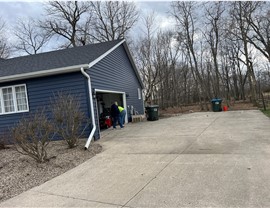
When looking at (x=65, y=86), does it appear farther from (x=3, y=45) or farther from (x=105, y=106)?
(x=3, y=45)

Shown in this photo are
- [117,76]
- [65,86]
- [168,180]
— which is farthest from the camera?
[117,76]

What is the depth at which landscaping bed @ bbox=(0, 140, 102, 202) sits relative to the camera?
13.7ft

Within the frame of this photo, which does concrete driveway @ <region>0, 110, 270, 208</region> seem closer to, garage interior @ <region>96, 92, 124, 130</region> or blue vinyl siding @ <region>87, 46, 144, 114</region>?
blue vinyl siding @ <region>87, 46, 144, 114</region>

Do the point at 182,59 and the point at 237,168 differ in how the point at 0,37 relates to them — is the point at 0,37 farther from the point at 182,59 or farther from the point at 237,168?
the point at 237,168

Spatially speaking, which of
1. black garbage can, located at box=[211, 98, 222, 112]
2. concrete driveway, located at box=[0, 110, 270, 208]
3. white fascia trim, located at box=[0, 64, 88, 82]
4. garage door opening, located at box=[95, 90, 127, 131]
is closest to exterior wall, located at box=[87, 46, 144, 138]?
garage door opening, located at box=[95, 90, 127, 131]

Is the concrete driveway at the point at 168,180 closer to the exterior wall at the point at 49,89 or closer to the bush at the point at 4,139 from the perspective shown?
the exterior wall at the point at 49,89

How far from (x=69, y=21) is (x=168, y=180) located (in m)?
28.9

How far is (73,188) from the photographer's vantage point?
3.88m

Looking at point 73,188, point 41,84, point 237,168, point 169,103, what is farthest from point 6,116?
point 169,103

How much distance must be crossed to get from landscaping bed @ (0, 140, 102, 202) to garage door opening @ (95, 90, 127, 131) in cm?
531

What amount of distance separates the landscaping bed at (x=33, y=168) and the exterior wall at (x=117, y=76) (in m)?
2.39

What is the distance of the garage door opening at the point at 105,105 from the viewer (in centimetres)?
1222

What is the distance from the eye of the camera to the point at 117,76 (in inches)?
491

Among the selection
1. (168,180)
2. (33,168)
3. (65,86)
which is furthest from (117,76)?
(168,180)
